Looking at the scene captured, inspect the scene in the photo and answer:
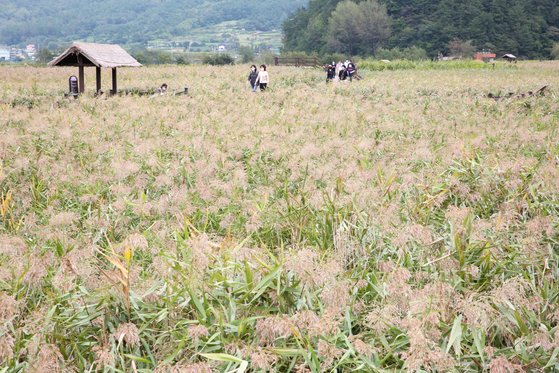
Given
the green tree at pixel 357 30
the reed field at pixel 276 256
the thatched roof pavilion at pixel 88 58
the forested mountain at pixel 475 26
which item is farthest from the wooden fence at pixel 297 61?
the reed field at pixel 276 256

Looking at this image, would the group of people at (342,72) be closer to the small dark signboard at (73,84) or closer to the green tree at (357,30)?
the small dark signboard at (73,84)

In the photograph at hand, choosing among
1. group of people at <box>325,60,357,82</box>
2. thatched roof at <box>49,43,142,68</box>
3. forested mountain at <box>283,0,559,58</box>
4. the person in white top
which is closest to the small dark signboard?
thatched roof at <box>49,43,142,68</box>

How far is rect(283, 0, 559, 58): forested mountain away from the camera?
231 feet

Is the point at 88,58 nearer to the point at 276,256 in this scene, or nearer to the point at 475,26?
the point at 276,256

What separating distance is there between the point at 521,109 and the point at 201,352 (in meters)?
11.9

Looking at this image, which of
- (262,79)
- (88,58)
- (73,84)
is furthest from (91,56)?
(262,79)

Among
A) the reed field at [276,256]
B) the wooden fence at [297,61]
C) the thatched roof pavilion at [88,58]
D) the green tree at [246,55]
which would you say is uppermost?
the green tree at [246,55]

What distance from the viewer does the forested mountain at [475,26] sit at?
Result: 2774 inches

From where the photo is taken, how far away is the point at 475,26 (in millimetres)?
70750

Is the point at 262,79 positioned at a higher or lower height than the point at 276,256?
higher

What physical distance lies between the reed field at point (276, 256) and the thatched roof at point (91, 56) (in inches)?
290

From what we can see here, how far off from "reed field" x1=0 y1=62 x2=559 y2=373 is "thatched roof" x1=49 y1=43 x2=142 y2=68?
736cm

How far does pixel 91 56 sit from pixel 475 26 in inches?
2589

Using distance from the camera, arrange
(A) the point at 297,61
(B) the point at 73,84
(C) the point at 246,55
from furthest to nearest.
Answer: (C) the point at 246,55 < (A) the point at 297,61 < (B) the point at 73,84
